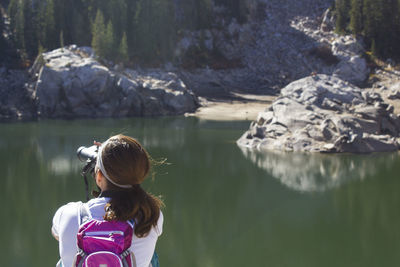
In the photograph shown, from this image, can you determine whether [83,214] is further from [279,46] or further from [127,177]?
[279,46]

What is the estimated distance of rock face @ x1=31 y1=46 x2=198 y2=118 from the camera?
161 feet

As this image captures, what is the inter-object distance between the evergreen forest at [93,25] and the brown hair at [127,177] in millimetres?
60806

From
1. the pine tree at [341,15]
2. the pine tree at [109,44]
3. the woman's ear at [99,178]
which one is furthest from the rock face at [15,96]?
the pine tree at [341,15]

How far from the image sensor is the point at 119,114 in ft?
165

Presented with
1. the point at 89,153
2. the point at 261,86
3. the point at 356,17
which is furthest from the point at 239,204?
the point at 356,17

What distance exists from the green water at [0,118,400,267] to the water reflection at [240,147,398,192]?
5cm

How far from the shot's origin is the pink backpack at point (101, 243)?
2926 mm

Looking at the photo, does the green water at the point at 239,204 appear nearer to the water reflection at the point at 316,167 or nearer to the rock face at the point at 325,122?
the water reflection at the point at 316,167

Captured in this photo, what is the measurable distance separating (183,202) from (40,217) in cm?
531

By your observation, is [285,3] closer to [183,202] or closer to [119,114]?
[119,114]

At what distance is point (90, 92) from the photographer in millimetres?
49688

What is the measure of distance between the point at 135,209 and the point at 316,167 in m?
21.6

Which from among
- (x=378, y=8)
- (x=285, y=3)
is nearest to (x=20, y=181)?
(x=378, y=8)

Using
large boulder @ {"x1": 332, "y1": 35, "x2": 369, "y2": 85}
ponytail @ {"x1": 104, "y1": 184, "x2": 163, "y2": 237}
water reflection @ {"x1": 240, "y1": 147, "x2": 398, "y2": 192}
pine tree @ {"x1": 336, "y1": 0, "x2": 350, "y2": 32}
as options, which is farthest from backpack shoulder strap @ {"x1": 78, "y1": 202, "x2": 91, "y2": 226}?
pine tree @ {"x1": 336, "y1": 0, "x2": 350, "y2": 32}
